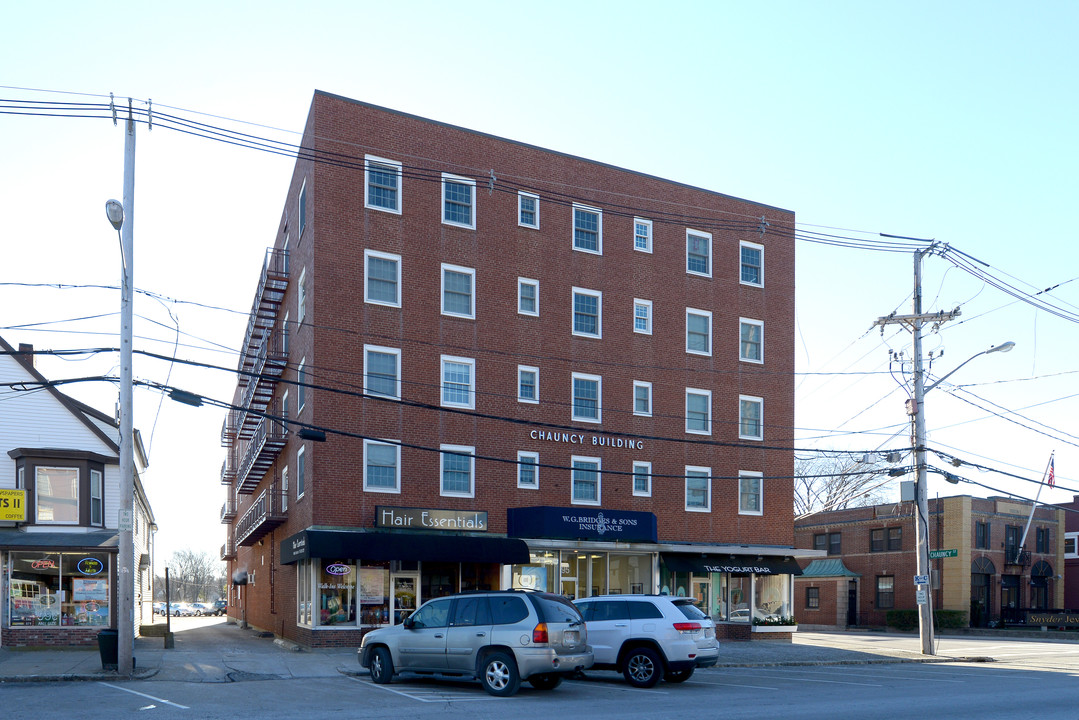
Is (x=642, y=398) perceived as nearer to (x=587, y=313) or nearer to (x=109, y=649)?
(x=587, y=313)

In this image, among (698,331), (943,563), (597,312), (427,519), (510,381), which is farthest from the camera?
(943,563)

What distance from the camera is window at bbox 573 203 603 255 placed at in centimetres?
3553

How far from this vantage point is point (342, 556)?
28.4 metres

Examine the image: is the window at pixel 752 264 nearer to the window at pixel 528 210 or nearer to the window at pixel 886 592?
the window at pixel 528 210

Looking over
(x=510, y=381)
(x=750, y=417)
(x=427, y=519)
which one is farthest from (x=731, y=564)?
(x=427, y=519)

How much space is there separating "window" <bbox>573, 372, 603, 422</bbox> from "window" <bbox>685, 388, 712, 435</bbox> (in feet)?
12.5

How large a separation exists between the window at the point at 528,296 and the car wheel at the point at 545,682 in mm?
16815

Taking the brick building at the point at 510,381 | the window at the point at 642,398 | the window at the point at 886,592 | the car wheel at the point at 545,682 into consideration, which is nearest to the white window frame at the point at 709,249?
the brick building at the point at 510,381

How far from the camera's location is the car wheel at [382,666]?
19312 millimetres

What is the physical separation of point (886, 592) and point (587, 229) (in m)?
33.6

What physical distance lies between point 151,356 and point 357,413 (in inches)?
384

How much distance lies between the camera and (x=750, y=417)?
38.4 meters

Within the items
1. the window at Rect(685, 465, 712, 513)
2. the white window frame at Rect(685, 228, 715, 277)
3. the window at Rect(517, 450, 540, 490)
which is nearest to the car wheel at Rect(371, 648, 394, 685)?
the window at Rect(517, 450, 540, 490)

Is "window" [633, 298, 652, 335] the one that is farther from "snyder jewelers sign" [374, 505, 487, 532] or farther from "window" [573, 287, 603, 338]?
"snyder jewelers sign" [374, 505, 487, 532]
